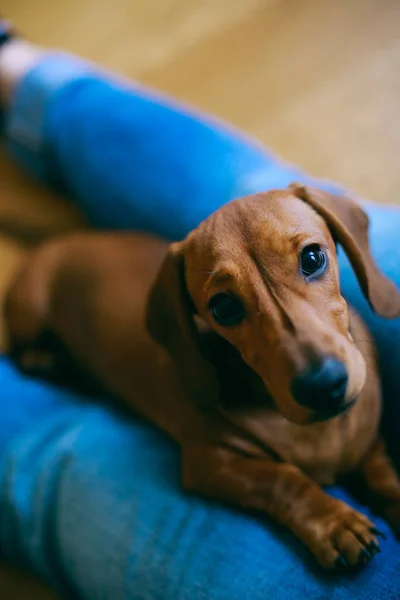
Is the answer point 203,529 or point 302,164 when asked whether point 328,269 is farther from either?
point 302,164

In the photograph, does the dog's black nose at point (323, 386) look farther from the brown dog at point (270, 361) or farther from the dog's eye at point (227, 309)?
the dog's eye at point (227, 309)

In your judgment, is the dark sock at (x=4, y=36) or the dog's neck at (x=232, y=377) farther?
the dark sock at (x=4, y=36)

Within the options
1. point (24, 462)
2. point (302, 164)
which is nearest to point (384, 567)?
point (24, 462)

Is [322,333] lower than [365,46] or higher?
lower

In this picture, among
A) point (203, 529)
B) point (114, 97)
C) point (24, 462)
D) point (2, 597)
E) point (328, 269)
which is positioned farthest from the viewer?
point (114, 97)

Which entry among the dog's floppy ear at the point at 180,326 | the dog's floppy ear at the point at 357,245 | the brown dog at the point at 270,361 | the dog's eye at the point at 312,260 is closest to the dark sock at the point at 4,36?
the brown dog at the point at 270,361

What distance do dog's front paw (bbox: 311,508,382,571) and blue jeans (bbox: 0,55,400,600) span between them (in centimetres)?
2

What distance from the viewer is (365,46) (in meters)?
2.50

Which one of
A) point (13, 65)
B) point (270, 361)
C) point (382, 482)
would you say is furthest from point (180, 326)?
point (13, 65)

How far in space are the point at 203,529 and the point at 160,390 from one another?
0.37 metres

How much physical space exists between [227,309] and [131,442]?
1.87 ft

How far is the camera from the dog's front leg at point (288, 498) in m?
1.07

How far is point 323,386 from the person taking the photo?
92cm

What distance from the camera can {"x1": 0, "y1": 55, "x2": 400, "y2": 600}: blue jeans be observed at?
1.16 metres
